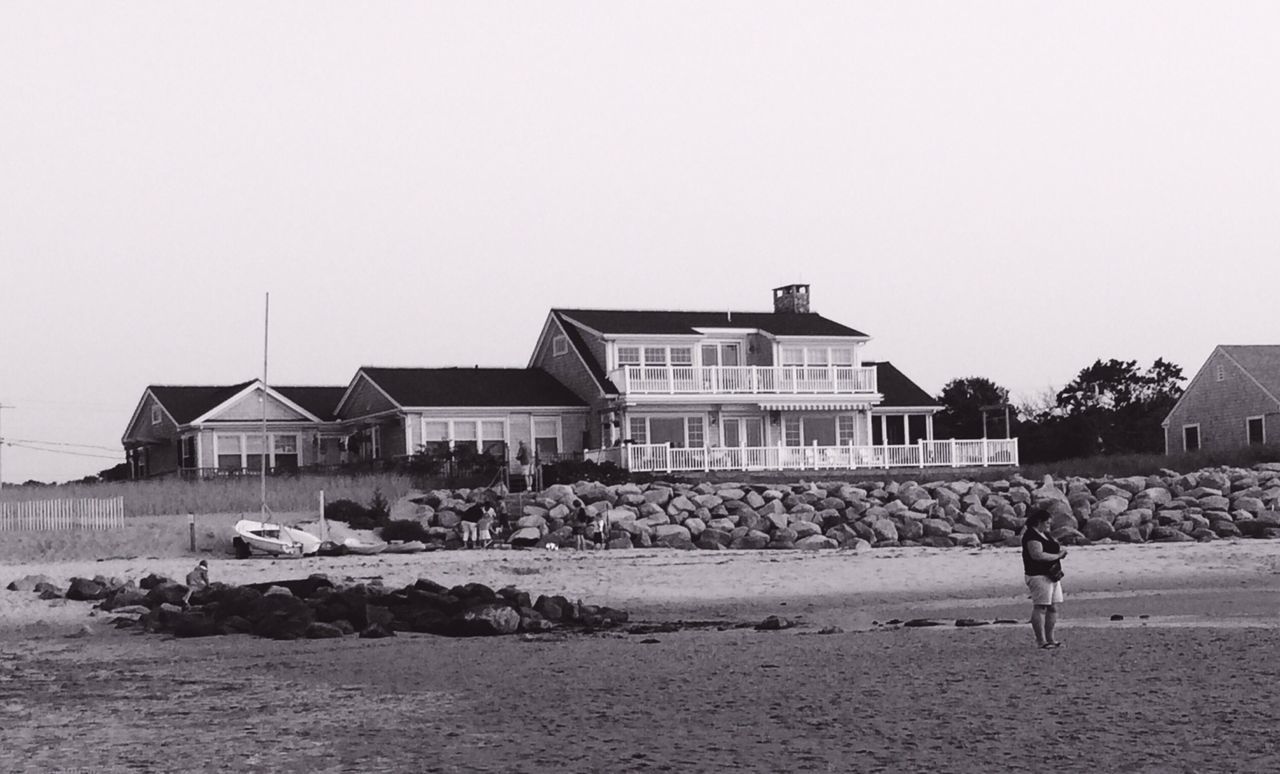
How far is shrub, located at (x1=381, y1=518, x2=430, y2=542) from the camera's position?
1367 inches

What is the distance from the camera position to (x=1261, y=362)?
5762cm

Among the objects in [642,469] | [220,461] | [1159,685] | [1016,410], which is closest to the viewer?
[1159,685]

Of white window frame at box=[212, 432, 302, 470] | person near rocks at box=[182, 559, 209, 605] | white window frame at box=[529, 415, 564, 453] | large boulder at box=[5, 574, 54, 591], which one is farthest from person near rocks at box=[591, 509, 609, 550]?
white window frame at box=[212, 432, 302, 470]

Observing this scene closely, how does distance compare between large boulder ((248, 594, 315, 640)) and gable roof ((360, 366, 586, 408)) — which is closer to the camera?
large boulder ((248, 594, 315, 640))

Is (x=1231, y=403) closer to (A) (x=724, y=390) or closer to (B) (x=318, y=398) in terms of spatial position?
(A) (x=724, y=390)

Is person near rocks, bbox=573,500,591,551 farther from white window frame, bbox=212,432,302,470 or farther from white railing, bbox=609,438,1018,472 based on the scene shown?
white window frame, bbox=212,432,302,470

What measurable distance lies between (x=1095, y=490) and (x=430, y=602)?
A: 84.4 feet

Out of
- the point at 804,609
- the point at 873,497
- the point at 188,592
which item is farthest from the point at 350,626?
the point at 873,497

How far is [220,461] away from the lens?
163 ft

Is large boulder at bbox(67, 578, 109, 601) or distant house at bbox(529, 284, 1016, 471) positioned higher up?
distant house at bbox(529, 284, 1016, 471)

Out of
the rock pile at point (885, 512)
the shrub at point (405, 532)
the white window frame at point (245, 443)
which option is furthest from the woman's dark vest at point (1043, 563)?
the white window frame at point (245, 443)

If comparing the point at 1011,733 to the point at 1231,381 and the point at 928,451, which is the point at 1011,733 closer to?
the point at 928,451

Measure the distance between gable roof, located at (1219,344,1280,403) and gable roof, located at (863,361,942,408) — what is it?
1077 cm

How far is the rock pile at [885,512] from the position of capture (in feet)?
118
